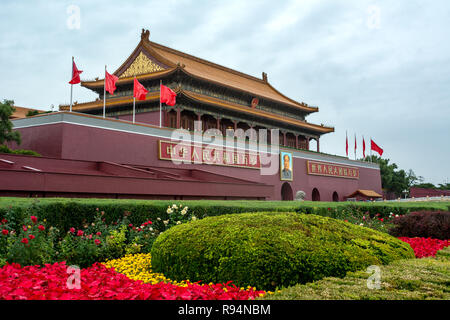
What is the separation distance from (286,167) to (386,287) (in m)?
27.8

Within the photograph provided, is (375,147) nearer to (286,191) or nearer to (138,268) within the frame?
(286,191)

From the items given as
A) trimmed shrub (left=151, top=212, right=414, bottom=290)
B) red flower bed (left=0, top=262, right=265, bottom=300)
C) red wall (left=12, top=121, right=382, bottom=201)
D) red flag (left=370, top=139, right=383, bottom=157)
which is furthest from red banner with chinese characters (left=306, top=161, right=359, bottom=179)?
red flower bed (left=0, top=262, right=265, bottom=300)

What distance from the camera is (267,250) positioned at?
5.05 meters

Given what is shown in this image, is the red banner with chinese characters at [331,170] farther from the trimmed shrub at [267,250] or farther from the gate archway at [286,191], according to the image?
the trimmed shrub at [267,250]

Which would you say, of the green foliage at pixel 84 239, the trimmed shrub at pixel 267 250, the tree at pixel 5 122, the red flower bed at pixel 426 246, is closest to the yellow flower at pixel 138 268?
the trimmed shrub at pixel 267 250

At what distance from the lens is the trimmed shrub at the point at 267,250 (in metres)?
4.94

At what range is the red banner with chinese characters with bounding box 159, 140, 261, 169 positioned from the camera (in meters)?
22.5

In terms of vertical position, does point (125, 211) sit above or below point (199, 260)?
above

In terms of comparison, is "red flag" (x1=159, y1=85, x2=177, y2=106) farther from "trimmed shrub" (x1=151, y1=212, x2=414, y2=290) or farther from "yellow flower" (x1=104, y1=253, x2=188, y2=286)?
"trimmed shrub" (x1=151, y1=212, x2=414, y2=290)

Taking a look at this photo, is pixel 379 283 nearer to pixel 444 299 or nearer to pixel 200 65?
pixel 444 299

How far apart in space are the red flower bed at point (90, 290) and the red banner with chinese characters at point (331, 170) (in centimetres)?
3070
